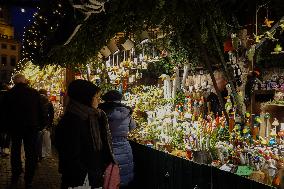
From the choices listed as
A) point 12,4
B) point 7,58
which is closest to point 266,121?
point 12,4

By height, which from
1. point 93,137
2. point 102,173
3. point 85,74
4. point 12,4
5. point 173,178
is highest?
point 12,4

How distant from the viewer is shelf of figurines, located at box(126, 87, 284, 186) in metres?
5.27

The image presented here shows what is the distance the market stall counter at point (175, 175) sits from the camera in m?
4.16

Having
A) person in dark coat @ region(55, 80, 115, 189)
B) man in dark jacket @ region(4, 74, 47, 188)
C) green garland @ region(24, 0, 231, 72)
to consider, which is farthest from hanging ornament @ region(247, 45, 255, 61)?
man in dark jacket @ region(4, 74, 47, 188)

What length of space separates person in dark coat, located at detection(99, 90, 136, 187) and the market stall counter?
38cm

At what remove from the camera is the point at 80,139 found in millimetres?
3893

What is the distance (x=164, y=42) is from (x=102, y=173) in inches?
242

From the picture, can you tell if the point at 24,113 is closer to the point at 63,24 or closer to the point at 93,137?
the point at 63,24

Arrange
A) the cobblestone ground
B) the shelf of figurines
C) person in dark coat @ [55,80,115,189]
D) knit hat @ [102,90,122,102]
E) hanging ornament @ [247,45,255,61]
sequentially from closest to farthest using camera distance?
person in dark coat @ [55,80,115,189] < the shelf of figurines < knit hat @ [102,90,122,102] < hanging ornament @ [247,45,255,61] < the cobblestone ground

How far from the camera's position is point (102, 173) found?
409 cm

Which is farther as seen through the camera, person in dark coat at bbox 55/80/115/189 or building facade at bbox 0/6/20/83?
building facade at bbox 0/6/20/83

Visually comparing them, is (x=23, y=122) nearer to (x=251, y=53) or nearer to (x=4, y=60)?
(x=251, y=53)

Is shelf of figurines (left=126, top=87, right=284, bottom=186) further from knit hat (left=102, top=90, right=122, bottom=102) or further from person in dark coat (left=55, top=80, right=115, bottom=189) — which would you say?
person in dark coat (left=55, top=80, right=115, bottom=189)

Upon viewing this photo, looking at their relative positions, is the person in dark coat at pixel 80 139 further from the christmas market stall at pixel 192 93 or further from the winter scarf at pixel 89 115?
the christmas market stall at pixel 192 93
